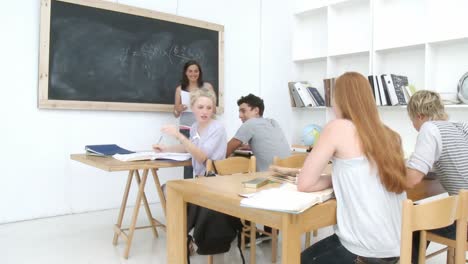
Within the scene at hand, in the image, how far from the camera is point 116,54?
148 inches

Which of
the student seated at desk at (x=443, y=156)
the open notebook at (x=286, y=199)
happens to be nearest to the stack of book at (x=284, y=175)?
the open notebook at (x=286, y=199)

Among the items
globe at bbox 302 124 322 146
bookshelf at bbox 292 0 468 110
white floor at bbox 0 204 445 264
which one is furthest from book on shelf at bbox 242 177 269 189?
globe at bbox 302 124 322 146

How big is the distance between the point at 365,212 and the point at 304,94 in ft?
11.3

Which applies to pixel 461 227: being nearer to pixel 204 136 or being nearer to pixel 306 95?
pixel 204 136

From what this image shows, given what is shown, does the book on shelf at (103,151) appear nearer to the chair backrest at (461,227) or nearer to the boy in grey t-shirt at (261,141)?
the boy in grey t-shirt at (261,141)

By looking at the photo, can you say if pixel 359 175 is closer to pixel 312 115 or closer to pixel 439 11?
pixel 439 11

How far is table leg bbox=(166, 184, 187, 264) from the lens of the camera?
1652 mm

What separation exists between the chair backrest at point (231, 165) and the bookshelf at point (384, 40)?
2146mm

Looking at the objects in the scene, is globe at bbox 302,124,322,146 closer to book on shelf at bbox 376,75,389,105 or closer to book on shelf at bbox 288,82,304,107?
book on shelf at bbox 288,82,304,107

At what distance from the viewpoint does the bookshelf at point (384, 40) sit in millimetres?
3547

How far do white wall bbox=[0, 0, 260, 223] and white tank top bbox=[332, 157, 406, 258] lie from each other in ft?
9.69

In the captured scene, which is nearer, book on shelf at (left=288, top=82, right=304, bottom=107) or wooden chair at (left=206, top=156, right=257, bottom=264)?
wooden chair at (left=206, top=156, right=257, bottom=264)

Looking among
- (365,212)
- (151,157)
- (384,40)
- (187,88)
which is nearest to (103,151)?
(151,157)

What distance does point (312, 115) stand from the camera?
4918mm
